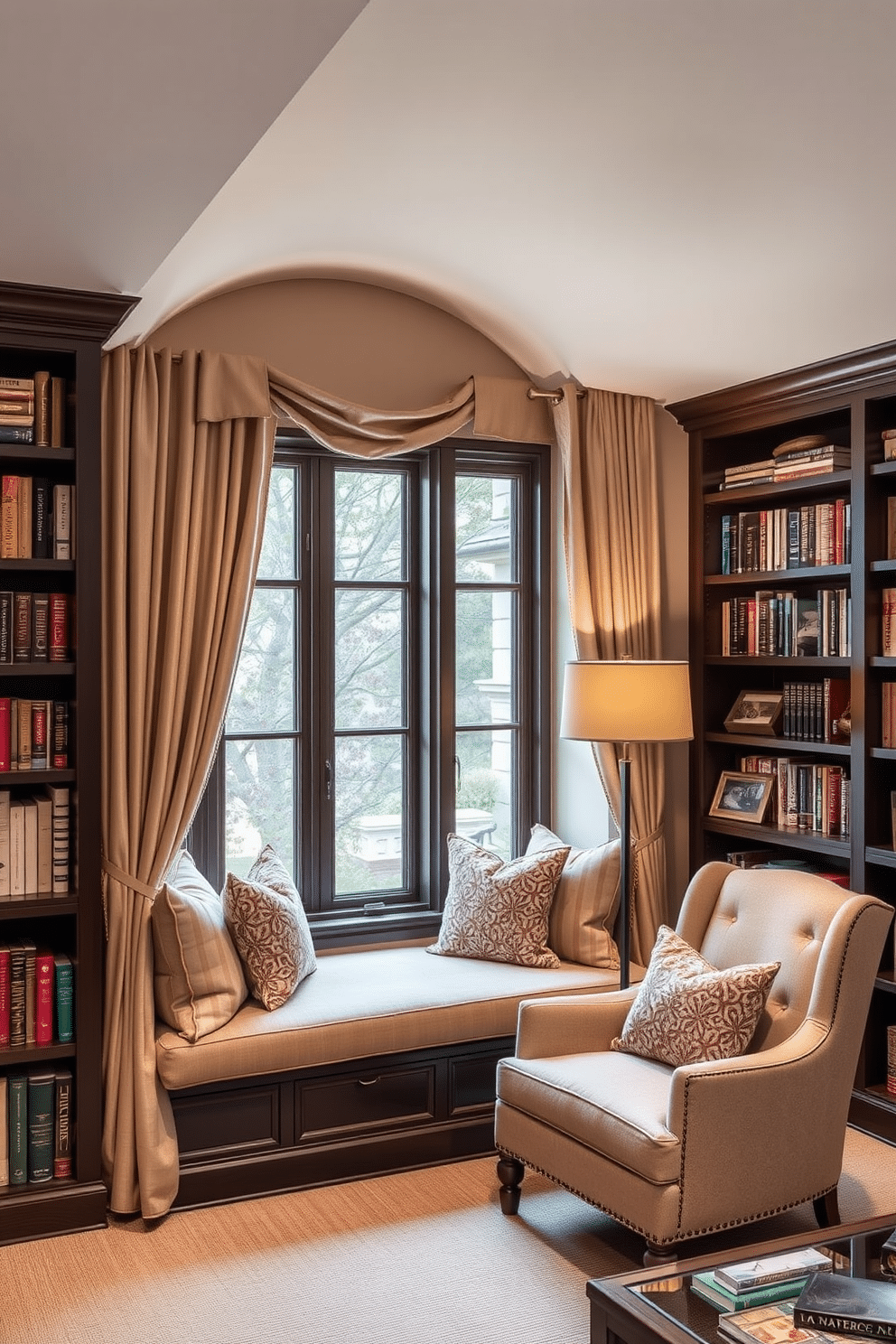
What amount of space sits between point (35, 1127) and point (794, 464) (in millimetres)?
3143

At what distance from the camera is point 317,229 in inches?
140

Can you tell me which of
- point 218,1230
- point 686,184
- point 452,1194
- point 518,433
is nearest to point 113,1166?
point 218,1230

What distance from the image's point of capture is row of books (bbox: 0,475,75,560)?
10.7 ft

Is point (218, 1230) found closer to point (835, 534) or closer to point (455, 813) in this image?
point (455, 813)

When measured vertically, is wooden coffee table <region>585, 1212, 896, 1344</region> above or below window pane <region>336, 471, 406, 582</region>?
below

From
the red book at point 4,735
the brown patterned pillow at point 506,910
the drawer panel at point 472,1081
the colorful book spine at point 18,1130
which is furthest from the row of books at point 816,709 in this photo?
the colorful book spine at point 18,1130

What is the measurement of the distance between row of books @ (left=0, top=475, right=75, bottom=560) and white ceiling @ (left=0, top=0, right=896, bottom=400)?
1.81 ft

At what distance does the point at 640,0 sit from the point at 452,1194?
3.05 meters

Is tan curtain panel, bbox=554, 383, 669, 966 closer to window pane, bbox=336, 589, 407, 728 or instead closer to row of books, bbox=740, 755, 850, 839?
row of books, bbox=740, 755, 850, 839

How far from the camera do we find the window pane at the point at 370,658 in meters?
4.37

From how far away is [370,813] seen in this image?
4441 mm

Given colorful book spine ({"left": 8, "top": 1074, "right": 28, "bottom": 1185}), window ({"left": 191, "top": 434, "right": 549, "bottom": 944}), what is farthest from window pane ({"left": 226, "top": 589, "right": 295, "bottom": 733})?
colorful book spine ({"left": 8, "top": 1074, "right": 28, "bottom": 1185})

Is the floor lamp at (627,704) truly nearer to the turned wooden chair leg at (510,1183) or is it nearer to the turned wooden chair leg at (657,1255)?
the turned wooden chair leg at (510,1183)

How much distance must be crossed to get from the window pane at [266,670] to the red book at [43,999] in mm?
1113
